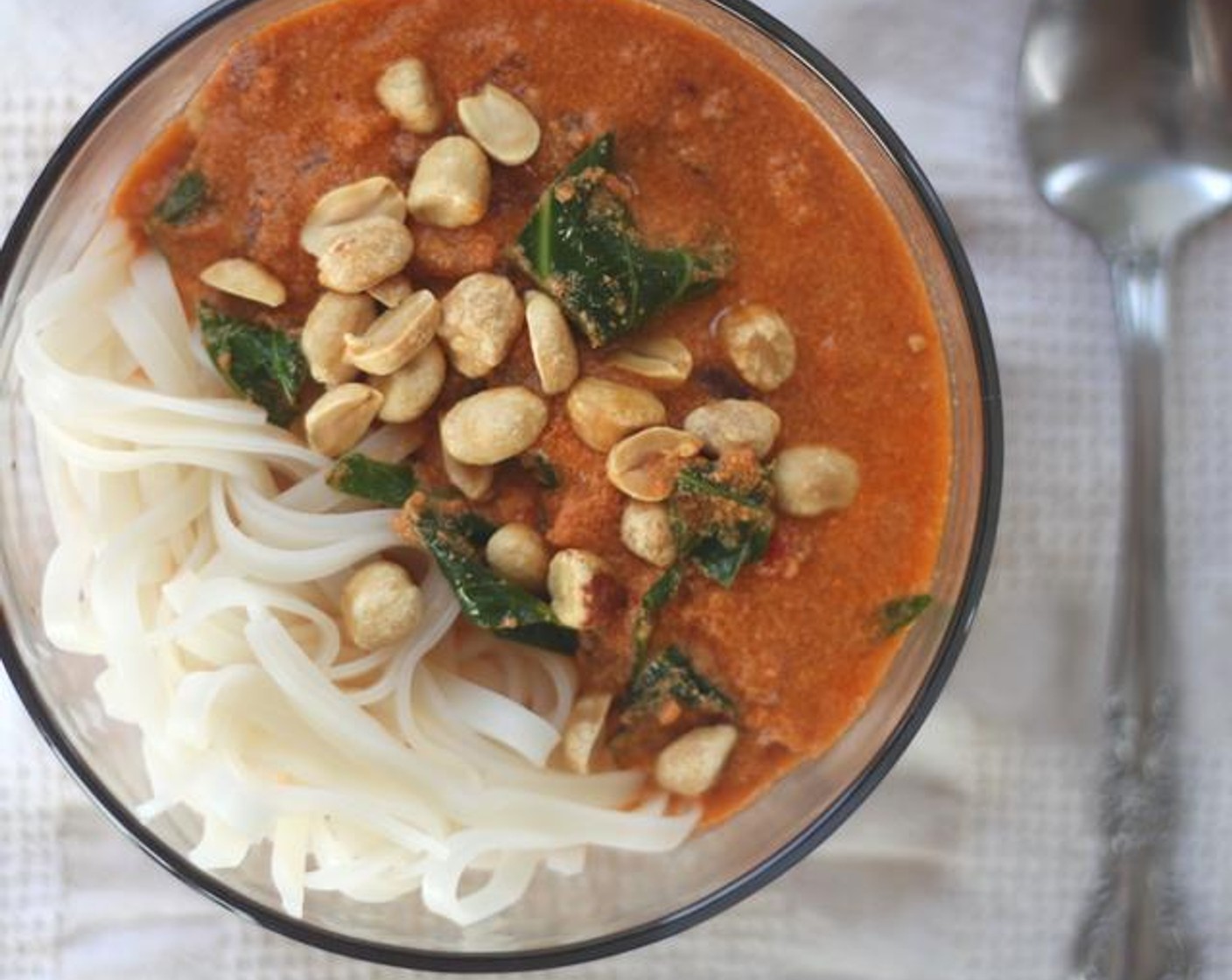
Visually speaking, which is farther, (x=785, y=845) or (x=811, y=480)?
(x=785, y=845)

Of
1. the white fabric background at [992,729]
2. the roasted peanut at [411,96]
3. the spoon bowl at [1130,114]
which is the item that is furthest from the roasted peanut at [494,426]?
the spoon bowl at [1130,114]

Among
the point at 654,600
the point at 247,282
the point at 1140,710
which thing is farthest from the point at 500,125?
the point at 1140,710

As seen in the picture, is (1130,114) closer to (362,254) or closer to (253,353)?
(362,254)

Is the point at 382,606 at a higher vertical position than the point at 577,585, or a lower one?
higher

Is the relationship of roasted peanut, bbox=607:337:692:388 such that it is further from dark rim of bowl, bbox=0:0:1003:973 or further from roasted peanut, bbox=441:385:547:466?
dark rim of bowl, bbox=0:0:1003:973

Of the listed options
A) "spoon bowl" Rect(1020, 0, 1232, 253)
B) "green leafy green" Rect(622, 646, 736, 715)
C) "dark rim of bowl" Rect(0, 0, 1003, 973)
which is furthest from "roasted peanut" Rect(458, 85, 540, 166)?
"spoon bowl" Rect(1020, 0, 1232, 253)

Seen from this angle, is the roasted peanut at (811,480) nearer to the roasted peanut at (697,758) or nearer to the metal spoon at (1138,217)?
the roasted peanut at (697,758)
